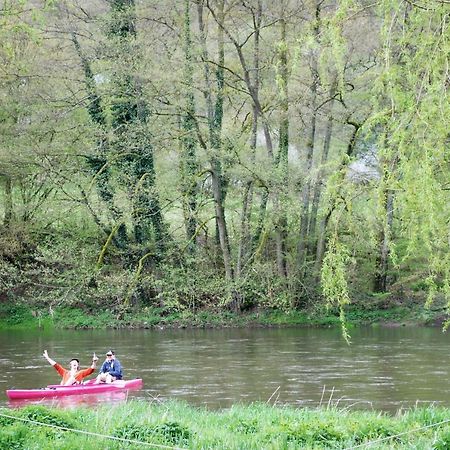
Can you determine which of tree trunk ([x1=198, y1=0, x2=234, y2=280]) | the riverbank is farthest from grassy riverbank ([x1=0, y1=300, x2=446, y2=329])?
tree trunk ([x1=198, y1=0, x2=234, y2=280])

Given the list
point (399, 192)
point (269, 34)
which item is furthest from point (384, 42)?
point (269, 34)

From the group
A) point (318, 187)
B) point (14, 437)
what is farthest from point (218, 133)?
point (14, 437)

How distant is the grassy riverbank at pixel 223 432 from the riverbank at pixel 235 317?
20.3 m

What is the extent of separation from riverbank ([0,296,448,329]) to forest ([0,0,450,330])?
0.95 ft

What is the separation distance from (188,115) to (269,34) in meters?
4.09

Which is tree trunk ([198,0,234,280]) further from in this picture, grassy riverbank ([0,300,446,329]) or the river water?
the river water

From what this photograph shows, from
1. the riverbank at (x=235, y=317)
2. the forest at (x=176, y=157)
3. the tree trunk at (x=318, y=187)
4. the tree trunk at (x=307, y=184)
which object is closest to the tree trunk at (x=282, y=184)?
the forest at (x=176, y=157)

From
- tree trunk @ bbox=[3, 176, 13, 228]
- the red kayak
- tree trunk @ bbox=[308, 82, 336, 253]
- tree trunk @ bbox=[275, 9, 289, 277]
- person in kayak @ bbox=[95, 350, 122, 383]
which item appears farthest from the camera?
tree trunk @ bbox=[3, 176, 13, 228]

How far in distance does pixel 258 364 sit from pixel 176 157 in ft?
39.2

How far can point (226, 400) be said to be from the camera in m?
15.6

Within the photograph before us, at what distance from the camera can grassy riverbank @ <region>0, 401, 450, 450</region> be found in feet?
24.0

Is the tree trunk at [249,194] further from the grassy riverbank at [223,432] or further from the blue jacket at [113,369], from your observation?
the grassy riverbank at [223,432]

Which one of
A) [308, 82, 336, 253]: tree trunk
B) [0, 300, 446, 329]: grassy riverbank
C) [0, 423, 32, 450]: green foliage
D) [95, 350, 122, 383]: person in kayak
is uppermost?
[308, 82, 336, 253]: tree trunk

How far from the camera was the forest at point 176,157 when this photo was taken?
28984 mm
